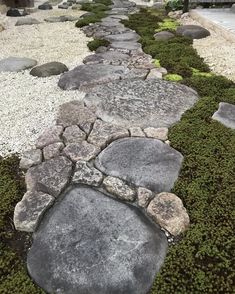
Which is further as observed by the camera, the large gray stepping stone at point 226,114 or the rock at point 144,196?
the large gray stepping stone at point 226,114

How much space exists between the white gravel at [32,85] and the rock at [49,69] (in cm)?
16

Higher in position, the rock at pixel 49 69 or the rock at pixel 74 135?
the rock at pixel 74 135

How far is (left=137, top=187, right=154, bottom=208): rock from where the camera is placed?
143 inches

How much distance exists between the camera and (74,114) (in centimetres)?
543

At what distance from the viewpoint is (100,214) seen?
11.3ft

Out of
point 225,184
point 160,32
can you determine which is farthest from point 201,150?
point 160,32

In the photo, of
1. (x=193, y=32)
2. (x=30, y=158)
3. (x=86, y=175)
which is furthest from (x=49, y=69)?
(x=193, y=32)

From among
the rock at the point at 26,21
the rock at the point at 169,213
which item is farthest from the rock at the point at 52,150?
the rock at the point at 26,21

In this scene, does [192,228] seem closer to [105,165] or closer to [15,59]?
[105,165]

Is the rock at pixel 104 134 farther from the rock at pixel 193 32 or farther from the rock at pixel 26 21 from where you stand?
the rock at pixel 26 21

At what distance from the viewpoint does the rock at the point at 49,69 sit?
7254 millimetres

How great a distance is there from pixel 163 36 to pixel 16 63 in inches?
170

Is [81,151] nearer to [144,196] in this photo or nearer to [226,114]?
[144,196]

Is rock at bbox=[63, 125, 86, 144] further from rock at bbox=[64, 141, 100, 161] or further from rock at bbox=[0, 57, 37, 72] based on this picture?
rock at bbox=[0, 57, 37, 72]
